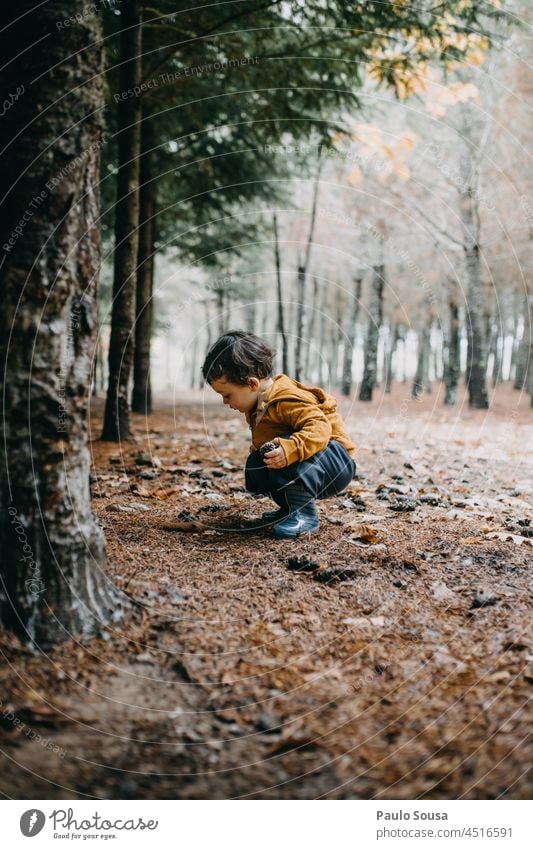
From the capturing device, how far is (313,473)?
3170 millimetres

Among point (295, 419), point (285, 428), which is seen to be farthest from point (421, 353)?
point (295, 419)

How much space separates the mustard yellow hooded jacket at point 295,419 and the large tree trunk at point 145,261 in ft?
15.3

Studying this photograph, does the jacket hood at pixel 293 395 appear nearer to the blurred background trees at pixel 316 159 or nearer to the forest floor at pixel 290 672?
the forest floor at pixel 290 672

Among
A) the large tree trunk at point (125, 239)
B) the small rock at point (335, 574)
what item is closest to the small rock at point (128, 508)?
the small rock at point (335, 574)

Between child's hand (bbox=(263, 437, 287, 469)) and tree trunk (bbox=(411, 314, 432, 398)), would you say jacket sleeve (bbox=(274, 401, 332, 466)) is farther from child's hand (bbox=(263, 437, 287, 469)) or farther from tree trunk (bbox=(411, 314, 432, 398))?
tree trunk (bbox=(411, 314, 432, 398))

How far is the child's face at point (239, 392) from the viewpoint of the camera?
3.10m

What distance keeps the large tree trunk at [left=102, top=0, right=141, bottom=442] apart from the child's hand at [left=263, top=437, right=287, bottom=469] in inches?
130

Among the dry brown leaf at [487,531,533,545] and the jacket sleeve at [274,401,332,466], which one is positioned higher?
the jacket sleeve at [274,401,332,466]

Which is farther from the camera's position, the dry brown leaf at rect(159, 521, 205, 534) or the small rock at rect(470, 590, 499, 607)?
the dry brown leaf at rect(159, 521, 205, 534)

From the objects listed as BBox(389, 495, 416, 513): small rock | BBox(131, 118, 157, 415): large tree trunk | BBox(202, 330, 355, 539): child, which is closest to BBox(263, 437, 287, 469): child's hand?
BBox(202, 330, 355, 539): child

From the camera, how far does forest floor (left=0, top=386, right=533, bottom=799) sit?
141 centimetres

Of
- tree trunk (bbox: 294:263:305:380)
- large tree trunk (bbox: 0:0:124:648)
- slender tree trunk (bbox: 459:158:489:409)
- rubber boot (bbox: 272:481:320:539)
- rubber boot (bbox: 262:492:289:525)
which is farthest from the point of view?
slender tree trunk (bbox: 459:158:489:409)

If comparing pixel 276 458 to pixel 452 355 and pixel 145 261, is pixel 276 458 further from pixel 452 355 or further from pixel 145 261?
pixel 452 355

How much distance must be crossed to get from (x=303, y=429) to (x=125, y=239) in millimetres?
3803
